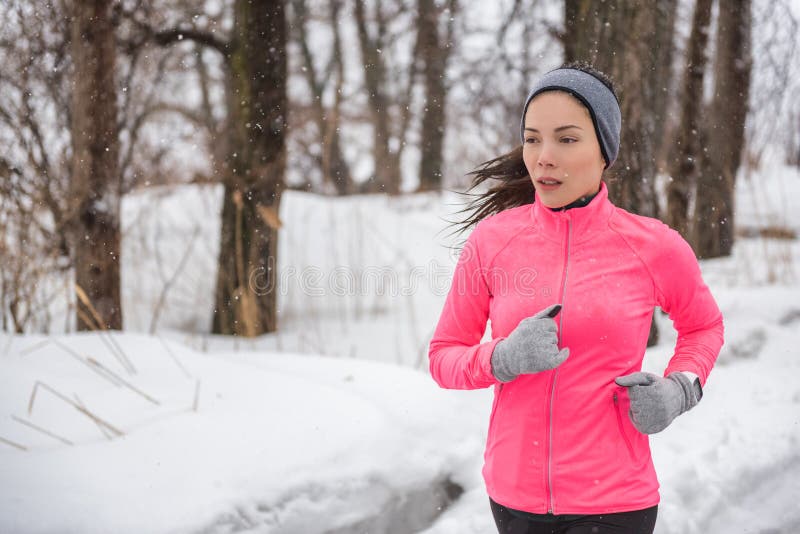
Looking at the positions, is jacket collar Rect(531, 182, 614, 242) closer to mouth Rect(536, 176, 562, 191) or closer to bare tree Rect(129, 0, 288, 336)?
mouth Rect(536, 176, 562, 191)

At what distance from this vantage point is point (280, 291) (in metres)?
6.48

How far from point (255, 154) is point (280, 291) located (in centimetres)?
165

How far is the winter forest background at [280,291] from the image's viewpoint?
260 cm

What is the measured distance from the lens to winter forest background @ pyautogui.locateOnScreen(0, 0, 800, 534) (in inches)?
102

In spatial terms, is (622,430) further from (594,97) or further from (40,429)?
(40,429)

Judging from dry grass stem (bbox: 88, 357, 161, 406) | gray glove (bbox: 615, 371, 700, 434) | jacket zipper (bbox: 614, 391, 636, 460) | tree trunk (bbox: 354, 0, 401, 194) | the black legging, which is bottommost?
dry grass stem (bbox: 88, 357, 161, 406)

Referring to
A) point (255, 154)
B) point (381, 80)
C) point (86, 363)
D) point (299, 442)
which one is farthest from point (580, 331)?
point (381, 80)

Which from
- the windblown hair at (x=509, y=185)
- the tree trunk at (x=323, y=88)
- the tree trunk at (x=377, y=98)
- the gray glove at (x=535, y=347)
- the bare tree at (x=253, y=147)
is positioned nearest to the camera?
the gray glove at (x=535, y=347)

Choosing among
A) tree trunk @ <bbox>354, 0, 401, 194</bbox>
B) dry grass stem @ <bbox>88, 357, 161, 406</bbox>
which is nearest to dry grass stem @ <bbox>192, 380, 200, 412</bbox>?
dry grass stem @ <bbox>88, 357, 161, 406</bbox>

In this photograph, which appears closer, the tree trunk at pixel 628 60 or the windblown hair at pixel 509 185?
the windblown hair at pixel 509 185

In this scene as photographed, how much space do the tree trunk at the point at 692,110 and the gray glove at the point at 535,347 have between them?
3455 millimetres

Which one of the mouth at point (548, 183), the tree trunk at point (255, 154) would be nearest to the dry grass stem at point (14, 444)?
the mouth at point (548, 183)

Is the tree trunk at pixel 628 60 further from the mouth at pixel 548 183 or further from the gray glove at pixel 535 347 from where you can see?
the gray glove at pixel 535 347

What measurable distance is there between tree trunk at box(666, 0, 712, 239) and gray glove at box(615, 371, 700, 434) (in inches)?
132
